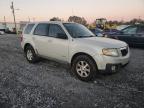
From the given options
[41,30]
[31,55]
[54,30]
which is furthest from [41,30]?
[31,55]

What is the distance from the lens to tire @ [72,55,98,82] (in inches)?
232

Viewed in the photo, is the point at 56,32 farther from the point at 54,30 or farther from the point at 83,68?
the point at 83,68

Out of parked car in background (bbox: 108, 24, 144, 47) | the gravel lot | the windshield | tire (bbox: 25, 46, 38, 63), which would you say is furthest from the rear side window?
parked car in background (bbox: 108, 24, 144, 47)

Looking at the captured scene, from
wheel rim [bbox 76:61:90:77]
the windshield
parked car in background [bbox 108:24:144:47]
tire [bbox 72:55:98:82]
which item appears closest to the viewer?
tire [bbox 72:55:98:82]

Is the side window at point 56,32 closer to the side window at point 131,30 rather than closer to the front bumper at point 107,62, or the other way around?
the front bumper at point 107,62

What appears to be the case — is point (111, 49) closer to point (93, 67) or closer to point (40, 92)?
point (93, 67)

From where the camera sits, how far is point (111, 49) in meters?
5.75

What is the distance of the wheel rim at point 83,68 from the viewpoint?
605cm

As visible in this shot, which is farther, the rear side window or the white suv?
the rear side window

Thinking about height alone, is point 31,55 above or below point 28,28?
below

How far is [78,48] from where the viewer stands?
242 inches

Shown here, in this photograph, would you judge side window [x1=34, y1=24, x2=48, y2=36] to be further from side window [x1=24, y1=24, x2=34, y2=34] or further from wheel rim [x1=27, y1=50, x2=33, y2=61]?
wheel rim [x1=27, y1=50, x2=33, y2=61]

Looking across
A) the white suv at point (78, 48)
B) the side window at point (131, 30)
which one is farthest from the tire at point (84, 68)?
the side window at point (131, 30)

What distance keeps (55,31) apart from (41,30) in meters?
0.88
